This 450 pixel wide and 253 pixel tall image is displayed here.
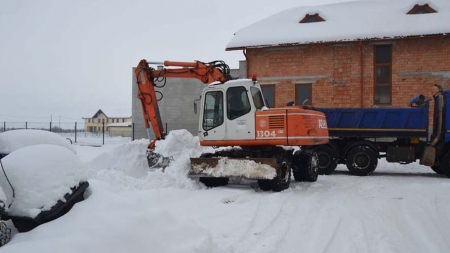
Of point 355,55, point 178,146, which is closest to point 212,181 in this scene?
point 178,146

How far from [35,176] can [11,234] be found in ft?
2.32

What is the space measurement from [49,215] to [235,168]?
226 inches

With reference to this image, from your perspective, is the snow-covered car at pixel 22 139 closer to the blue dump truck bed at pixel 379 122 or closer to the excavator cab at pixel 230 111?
the excavator cab at pixel 230 111

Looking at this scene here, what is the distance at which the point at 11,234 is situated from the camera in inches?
185

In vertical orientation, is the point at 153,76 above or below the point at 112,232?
above

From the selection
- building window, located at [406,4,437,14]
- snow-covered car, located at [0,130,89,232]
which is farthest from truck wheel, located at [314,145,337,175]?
building window, located at [406,4,437,14]

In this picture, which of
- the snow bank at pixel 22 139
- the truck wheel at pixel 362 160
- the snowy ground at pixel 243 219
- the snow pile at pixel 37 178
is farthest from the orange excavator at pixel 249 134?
the snow pile at pixel 37 178

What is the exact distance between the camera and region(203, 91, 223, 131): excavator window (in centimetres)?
1085

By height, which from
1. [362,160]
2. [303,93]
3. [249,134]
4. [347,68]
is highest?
[347,68]

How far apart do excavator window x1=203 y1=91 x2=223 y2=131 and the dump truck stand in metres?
4.70

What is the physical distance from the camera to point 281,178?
33.2 ft

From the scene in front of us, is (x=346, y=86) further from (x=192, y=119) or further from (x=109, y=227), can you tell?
(x=109, y=227)

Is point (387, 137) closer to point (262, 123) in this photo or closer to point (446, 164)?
point (446, 164)

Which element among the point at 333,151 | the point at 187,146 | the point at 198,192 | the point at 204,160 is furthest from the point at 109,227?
the point at 333,151
